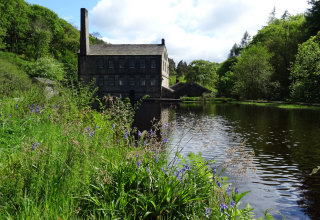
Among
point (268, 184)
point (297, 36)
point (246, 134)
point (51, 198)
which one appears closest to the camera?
point (51, 198)

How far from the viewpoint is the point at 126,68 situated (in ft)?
172

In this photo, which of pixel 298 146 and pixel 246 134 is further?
pixel 246 134

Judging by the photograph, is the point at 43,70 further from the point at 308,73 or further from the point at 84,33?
the point at 308,73

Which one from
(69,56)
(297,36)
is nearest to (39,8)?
(69,56)

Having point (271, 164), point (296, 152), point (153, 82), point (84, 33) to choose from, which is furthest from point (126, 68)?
point (271, 164)

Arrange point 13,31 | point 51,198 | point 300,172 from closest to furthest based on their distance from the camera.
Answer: point 51,198, point 300,172, point 13,31

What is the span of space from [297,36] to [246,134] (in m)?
45.0

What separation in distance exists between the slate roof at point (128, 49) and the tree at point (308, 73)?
25.7 m

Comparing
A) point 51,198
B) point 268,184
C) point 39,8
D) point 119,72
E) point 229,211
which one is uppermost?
point 39,8

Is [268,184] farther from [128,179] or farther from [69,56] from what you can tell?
[69,56]

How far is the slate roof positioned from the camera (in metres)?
52.1

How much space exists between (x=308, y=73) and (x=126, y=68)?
33.2 meters

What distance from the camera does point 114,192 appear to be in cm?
384

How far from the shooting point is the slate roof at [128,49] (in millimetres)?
52062
